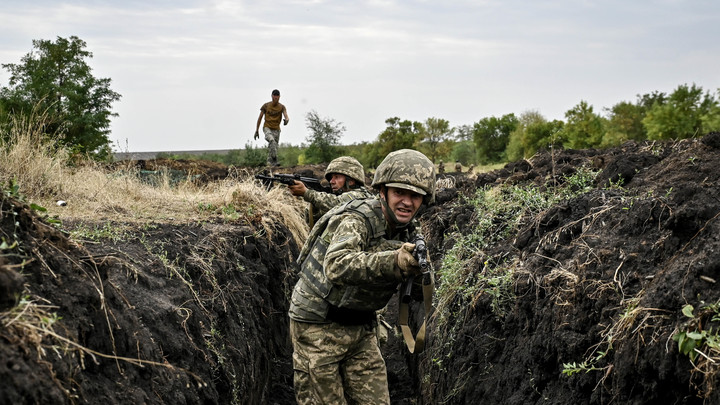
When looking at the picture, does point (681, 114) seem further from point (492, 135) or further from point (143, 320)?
point (492, 135)

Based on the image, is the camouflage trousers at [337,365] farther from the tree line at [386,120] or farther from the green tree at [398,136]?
the green tree at [398,136]

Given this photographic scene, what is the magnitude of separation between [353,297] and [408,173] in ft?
3.06

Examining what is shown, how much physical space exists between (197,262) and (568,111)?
18.5 m

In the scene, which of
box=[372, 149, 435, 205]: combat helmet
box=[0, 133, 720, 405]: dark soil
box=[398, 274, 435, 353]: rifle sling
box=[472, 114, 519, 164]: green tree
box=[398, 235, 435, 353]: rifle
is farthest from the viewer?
box=[472, 114, 519, 164]: green tree

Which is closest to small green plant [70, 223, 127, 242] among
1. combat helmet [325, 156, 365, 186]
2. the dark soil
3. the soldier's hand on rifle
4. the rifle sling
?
the dark soil

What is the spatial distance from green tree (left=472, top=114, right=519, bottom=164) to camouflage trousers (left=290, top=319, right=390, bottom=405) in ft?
105

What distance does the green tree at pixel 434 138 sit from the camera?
30156mm

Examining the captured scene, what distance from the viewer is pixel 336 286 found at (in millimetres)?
4562

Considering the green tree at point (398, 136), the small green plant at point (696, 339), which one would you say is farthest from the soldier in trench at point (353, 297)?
the green tree at point (398, 136)

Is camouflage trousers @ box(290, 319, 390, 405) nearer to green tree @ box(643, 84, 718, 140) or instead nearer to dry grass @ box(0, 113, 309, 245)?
dry grass @ box(0, 113, 309, 245)

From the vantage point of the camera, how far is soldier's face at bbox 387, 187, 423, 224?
Answer: 177 inches

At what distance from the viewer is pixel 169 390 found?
3803 mm

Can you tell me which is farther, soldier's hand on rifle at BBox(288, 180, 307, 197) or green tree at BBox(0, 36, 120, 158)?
green tree at BBox(0, 36, 120, 158)

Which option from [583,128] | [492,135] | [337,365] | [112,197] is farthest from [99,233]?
[492,135]
